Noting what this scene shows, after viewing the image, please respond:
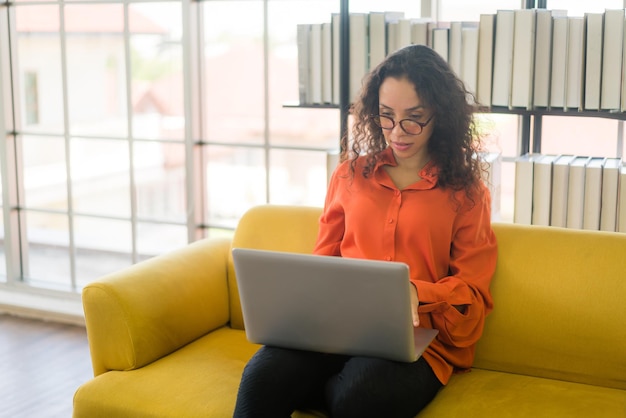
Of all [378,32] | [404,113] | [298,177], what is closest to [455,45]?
[378,32]

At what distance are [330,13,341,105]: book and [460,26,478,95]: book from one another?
463 millimetres

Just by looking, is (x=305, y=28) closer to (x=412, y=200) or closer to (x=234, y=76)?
(x=234, y=76)

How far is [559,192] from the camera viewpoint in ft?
9.37

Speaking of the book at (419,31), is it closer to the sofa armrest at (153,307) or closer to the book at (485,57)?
the book at (485,57)

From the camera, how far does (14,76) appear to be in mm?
4344

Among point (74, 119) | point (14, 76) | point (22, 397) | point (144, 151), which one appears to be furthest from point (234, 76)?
point (22, 397)

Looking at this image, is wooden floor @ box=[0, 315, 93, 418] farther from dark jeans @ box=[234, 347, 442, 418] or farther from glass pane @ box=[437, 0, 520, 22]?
glass pane @ box=[437, 0, 520, 22]

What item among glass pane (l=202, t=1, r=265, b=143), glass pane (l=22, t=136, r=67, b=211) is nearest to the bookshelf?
glass pane (l=202, t=1, r=265, b=143)

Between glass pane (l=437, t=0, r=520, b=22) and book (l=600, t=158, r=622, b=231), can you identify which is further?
glass pane (l=437, t=0, r=520, b=22)

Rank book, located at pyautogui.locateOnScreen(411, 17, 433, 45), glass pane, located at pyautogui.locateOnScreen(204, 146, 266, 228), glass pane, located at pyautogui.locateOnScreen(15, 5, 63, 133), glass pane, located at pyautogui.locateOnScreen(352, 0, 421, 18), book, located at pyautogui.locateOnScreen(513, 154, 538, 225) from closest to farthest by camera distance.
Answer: book, located at pyautogui.locateOnScreen(513, 154, 538, 225) → book, located at pyautogui.locateOnScreen(411, 17, 433, 45) → glass pane, located at pyautogui.locateOnScreen(352, 0, 421, 18) → glass pane, located at pyautogui.locateOnScreen(204, 146, 266, 228) → glass pane, located at pyautogui.locateOnScreen(15, 5, 63, 133)

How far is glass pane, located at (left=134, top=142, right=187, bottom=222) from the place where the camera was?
410 cm

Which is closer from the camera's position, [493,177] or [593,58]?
[593,58]

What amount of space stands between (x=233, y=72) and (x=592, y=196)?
5.73 feet

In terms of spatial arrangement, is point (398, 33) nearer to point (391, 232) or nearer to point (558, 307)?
point (391, 232)
